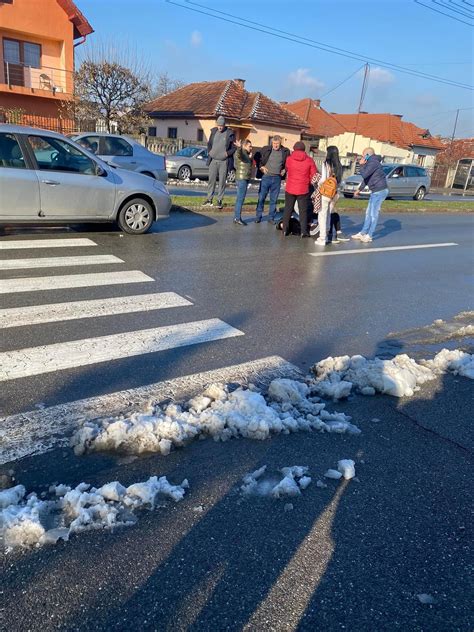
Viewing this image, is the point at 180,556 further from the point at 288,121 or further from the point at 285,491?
the point at 288,121

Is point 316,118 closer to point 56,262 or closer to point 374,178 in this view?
point 374,178

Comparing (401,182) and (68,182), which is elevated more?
(401,182)

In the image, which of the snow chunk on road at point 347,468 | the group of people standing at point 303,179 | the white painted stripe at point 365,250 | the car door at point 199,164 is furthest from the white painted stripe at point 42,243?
the car door at point 199,164

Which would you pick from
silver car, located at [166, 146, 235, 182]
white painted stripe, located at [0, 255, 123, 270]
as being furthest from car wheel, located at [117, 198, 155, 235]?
silver car, located at [166, 146, 235, 182]

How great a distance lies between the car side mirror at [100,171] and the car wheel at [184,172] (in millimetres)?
15190

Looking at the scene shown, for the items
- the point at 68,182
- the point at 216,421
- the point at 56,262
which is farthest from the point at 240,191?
the point at 216,421

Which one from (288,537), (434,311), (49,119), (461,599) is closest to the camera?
(461,599)

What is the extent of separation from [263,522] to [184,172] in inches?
890

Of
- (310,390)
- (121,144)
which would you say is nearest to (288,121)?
(121,144)

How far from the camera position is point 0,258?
706cm

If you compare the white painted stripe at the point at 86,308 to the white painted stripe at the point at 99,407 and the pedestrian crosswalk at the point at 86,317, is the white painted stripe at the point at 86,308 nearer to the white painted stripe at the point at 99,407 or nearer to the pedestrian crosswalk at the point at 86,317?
the pedestrian crosswalk at the point at 86,317

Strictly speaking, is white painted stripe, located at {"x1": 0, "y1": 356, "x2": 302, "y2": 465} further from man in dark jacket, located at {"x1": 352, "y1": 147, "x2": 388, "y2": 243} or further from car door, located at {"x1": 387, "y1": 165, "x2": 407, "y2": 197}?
car door, located at {"x1": 387, "y1": 165, "x2": 407, "y2": 197}

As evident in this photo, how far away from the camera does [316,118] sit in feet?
166

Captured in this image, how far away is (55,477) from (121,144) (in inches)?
499
